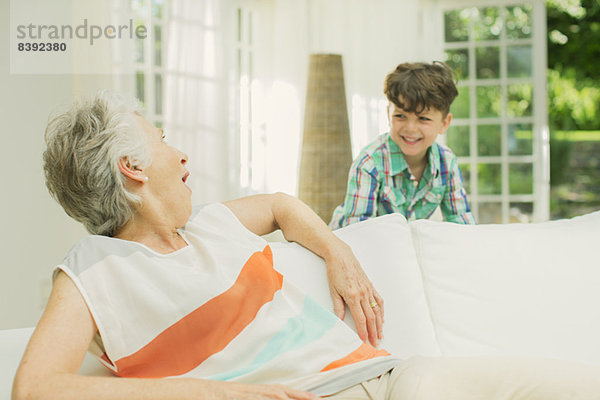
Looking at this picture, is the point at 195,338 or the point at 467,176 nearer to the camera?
the point at 195,338

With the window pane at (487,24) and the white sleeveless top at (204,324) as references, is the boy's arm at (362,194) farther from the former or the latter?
the window pane at (487,24)

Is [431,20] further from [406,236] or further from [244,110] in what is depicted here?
[406,236]

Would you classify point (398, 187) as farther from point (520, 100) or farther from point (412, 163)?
point (520, 100)

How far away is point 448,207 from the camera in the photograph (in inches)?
98.6

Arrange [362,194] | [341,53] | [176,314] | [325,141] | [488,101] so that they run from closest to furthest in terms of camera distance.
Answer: [176,314]
[362,194]
[325,141]
[341,53]
[488,101]

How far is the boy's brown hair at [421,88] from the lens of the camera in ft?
7.98

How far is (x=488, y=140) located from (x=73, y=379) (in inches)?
181

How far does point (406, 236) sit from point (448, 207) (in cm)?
83

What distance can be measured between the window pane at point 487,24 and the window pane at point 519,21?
8cm

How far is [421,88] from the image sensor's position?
7.98ft

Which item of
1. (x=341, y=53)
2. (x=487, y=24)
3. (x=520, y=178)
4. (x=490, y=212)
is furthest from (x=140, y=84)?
(x=520, y=178)

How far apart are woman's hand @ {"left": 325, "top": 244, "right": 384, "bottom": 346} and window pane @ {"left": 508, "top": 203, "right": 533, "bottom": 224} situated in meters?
3.87

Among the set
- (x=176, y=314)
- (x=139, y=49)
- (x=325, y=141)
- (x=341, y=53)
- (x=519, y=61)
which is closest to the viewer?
(x=176, y=314)

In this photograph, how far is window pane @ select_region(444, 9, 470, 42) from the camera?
5012mm
